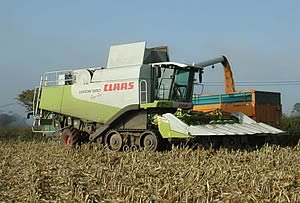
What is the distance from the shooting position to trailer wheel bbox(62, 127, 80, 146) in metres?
15.2

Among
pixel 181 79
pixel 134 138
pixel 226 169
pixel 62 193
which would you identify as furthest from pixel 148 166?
pixel 181 79

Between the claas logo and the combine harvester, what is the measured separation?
0.09ft

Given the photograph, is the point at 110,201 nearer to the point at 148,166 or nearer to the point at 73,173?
the point at 73,173

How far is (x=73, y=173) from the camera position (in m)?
7.53

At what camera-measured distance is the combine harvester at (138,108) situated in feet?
42.9

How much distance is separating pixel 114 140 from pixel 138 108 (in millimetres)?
1204

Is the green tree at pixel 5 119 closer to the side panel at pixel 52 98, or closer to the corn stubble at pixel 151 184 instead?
the side panel at pixel 52 98

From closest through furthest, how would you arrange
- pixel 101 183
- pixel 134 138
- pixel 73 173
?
1. pixel 101 183
2. pixel 73 173
3. pixel 134 138

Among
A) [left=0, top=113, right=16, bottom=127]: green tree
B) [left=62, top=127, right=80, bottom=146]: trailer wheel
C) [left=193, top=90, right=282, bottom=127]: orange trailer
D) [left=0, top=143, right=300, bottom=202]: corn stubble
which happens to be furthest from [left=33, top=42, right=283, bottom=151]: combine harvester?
[left=0, top=113, right=16, bottom=127]: green tree

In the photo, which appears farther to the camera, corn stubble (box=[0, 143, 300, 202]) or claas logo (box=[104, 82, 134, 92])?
claas logo (box=[104, 82, 134, 92])

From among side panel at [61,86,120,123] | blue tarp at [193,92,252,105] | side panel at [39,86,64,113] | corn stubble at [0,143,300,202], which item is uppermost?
blue tarp at [193,92,252,105]

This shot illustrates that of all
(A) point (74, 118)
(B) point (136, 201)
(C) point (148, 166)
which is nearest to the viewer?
(B) point (136, 201)

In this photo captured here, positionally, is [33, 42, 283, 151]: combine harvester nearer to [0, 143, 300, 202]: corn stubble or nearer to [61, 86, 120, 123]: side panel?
[61, 86, 120, 123]: side panel

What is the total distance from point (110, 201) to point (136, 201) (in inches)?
11.8
